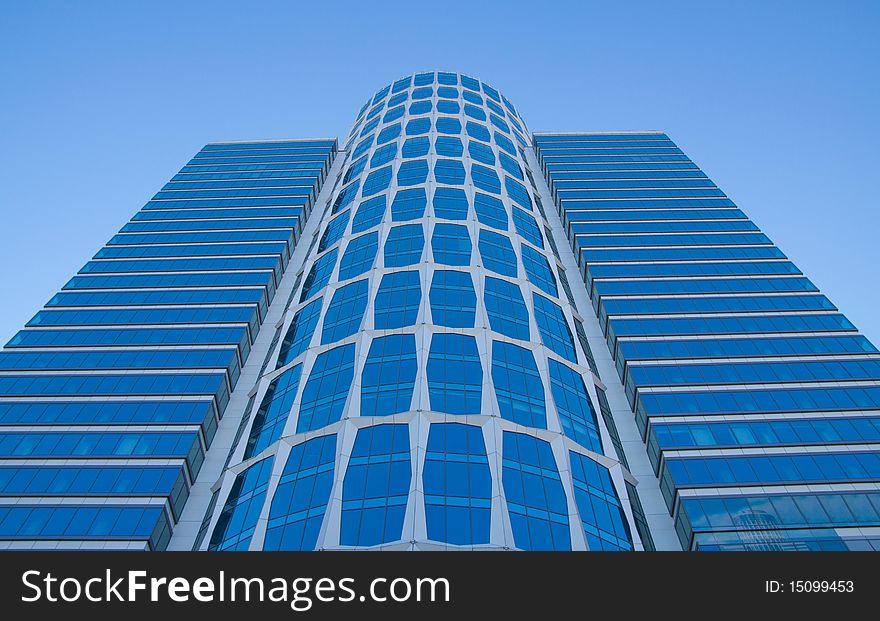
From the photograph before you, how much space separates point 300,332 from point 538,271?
2436 cm

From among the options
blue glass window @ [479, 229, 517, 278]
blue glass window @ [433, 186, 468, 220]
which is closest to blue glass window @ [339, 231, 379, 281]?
blue glass window @ [433, 186, 468, 220]

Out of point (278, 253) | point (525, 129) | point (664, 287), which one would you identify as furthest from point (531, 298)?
point (525, 129)

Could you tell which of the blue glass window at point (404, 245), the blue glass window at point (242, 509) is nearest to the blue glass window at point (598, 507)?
the blue glass window at point (242, 509)

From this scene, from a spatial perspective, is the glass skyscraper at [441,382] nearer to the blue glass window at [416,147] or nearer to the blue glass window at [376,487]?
the blue glass window at [376,487]

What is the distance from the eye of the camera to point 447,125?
315ft

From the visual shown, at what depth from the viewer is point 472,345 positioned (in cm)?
5319

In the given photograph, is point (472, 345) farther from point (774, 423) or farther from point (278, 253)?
point (278, 253)

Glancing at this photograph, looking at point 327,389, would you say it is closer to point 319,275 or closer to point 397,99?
point 319,275

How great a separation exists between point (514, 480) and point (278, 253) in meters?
51.6

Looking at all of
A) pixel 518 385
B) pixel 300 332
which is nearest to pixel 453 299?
pixel 518 385

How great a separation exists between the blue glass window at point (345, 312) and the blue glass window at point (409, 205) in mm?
12138

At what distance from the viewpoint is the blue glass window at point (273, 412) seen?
50500 mm

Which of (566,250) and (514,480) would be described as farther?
(566,250)
